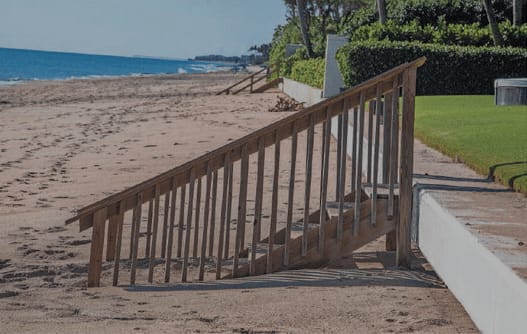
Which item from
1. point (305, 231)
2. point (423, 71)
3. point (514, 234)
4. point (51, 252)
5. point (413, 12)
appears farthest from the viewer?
point (413, 12)

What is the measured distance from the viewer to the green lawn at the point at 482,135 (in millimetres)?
8945

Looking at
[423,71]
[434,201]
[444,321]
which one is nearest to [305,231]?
[434,201]

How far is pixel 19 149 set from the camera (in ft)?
62.7

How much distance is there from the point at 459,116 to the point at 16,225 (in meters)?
7.92

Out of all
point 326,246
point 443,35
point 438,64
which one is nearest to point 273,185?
point 326,246

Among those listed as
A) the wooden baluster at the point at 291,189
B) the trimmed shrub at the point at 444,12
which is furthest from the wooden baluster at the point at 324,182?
the trimmed shrub at the point at 444,12

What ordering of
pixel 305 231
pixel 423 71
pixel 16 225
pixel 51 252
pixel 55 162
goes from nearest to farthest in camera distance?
1. pixel 305 231
2. pixel 51 252
3. pixel 16 225
4. pixel 55 162
5. pixel 423 71

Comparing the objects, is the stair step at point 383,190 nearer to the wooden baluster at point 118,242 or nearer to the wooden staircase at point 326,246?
the wooden staircase at point 326,246

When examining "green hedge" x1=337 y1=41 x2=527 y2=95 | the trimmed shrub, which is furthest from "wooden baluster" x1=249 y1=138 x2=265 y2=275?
the trimmed shrub

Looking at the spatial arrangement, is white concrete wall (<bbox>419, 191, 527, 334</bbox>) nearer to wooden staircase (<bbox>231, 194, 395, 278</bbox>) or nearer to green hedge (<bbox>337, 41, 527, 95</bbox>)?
wooden staircase (<bbox>231, 194, 395, 278</bbox>)

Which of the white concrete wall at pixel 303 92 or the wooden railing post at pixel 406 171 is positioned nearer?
the wooden railing post at pixel 406 171

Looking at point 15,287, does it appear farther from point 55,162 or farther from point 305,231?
point 55,162

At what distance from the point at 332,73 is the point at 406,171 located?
1770 cm

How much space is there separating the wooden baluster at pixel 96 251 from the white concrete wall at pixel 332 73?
17.1 metres
